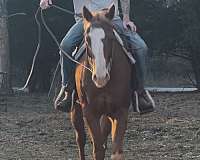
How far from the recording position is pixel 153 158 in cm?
747

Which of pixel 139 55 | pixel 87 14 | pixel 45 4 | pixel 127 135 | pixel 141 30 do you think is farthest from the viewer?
pixel 141 30

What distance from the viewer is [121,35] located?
237 inches

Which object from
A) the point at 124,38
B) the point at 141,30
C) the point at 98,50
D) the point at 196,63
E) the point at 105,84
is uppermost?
the point at 98,50

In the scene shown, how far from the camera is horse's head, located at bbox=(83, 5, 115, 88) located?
513cm

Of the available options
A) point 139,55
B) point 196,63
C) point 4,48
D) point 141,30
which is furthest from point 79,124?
point 196,63

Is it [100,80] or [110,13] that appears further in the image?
[110,13]

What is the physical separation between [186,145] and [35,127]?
3.66 metres

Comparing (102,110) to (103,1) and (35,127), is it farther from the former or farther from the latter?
(35,127)

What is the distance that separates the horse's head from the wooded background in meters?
15.6

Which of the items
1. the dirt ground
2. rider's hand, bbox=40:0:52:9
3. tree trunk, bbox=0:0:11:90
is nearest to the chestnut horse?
rider's hand, bbox=40:0:52:9

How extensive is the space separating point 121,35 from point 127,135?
3.87 meters

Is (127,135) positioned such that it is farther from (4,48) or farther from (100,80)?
(4,48)

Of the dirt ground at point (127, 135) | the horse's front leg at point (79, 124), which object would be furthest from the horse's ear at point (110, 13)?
the dirt ground at point (127, 135)

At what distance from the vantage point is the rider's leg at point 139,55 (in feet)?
19.6
